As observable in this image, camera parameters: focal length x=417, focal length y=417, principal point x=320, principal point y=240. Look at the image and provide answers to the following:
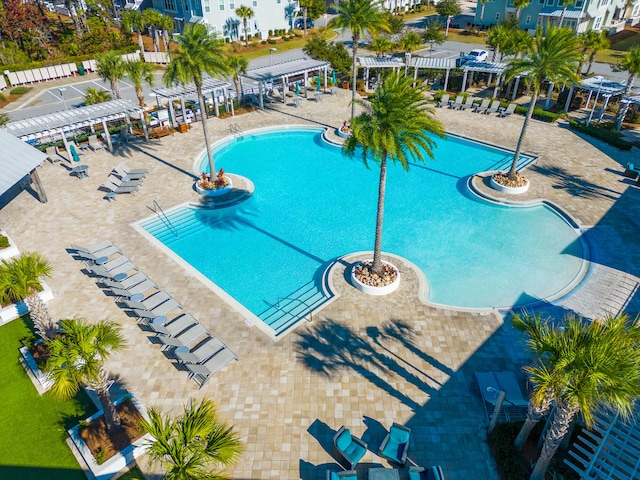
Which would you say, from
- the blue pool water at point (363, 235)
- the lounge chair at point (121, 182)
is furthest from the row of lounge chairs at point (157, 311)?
the lounge chair at point (121, 182)

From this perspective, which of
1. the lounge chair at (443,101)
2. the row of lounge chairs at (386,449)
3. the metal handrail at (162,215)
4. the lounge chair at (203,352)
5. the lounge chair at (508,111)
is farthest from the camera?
the lounge chair at (443,101)

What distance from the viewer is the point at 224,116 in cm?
3856

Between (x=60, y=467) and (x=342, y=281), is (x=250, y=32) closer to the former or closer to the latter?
(x=342, y=281)

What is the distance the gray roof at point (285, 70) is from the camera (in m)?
37.5

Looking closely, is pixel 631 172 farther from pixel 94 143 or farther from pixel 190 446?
pixel 94 143

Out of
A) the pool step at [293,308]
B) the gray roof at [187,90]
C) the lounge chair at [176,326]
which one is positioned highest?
the gray roof at [187,90]

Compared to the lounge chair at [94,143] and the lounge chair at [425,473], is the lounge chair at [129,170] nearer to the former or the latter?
the lounge chair at [94,143]

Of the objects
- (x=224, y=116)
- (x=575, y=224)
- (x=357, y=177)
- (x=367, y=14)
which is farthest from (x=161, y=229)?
(x=575, y=224)

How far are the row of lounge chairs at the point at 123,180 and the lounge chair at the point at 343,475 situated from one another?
2215 centimetres

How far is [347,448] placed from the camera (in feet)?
42.2

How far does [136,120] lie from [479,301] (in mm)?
33140

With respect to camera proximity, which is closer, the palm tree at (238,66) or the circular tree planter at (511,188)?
the circular tree planter at (511,188)

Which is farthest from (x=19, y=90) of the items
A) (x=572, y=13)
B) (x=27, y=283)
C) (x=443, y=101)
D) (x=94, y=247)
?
(x=572, y=13)

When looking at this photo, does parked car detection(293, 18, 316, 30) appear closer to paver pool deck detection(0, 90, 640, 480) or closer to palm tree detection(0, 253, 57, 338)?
paver pool deck detection(0, 90, 640, 480)
